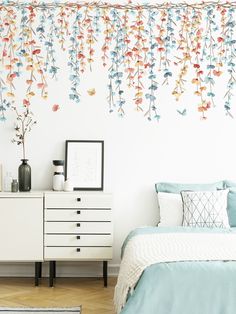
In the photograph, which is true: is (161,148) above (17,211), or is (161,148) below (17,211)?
above

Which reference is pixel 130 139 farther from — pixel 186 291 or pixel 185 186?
pixel 186 291

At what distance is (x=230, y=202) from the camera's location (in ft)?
16.9

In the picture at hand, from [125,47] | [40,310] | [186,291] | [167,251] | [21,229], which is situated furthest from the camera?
[125,47]

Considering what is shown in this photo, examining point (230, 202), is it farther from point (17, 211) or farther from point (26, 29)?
point (26, 29)

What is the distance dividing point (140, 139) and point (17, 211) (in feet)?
4.29

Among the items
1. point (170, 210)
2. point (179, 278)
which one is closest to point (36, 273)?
point (170, 210)

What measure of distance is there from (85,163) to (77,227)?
0.65m

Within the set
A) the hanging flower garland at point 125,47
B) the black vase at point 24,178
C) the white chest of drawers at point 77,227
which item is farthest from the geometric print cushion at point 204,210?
the black vase at point 24,178

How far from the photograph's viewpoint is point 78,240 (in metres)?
5.13

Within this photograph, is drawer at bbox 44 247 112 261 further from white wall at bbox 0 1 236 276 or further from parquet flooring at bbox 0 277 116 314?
white wall at bbox 0 1 236 276

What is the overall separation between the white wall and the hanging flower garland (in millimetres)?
76

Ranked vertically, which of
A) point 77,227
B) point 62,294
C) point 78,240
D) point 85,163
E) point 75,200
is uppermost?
point 85,163

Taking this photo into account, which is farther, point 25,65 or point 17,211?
point 25,65

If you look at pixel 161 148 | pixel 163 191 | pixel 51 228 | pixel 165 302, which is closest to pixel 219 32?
pixel 161 148
